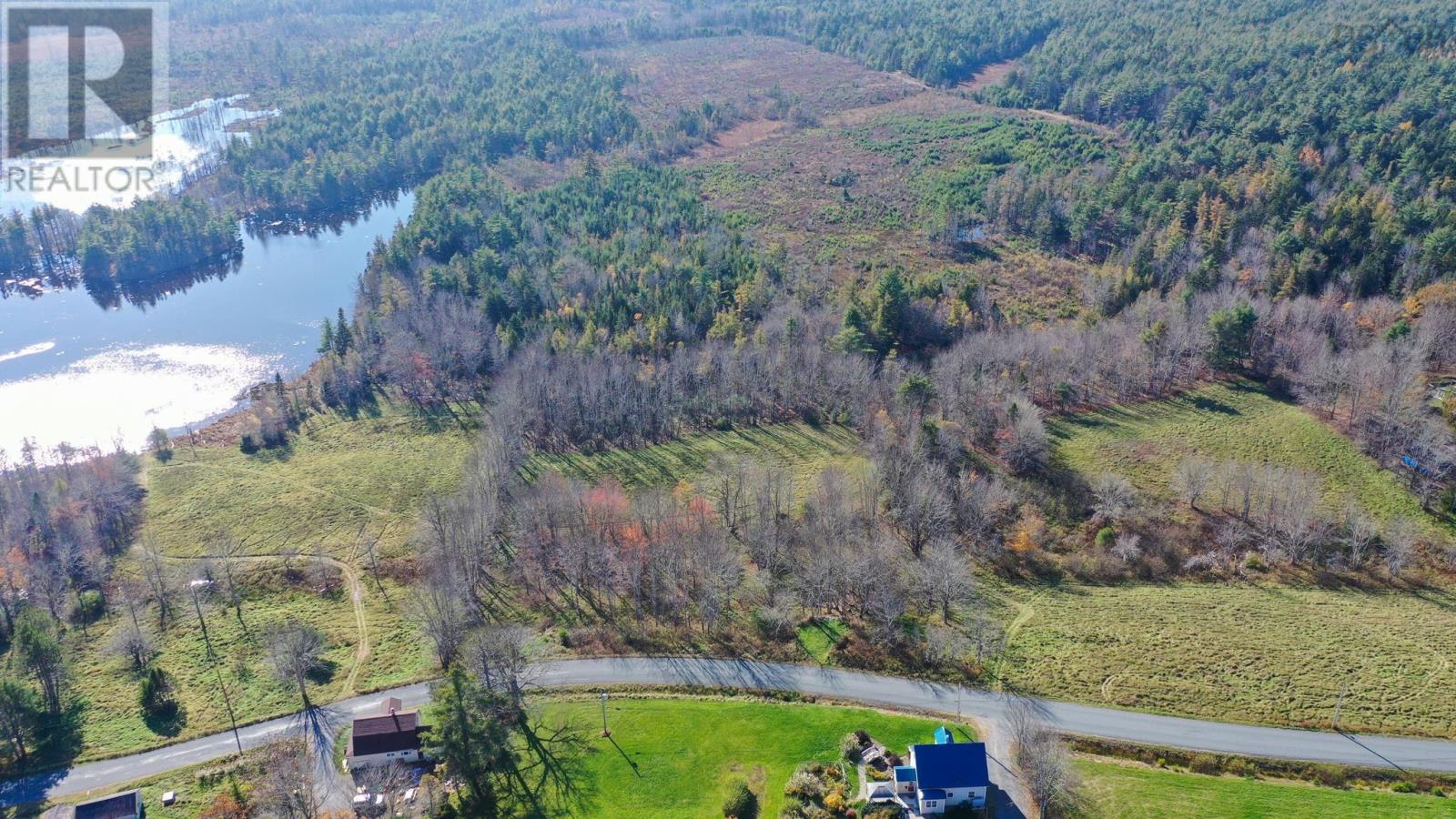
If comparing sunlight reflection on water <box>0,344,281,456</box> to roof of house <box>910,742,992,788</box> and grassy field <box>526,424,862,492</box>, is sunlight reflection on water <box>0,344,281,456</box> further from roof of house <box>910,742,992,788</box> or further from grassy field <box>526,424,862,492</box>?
roof of house <box>910,742,992,788</box>

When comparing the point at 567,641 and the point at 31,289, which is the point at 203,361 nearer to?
the point at 31,289

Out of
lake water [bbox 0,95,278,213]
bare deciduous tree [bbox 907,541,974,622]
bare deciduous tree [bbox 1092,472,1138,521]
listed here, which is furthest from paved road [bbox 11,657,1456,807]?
lake water [bbox 0,95,278,213]

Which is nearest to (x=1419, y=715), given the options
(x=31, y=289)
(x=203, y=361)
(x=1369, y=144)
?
(x=1369, y=144)

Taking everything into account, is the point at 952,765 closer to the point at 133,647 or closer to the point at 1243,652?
the point at 1243,652

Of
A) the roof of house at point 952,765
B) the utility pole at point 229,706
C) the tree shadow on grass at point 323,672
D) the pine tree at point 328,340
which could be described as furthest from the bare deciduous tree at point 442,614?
the pine tree at point 328,340

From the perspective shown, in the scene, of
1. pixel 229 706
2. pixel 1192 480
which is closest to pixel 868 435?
pixel 1192 480
